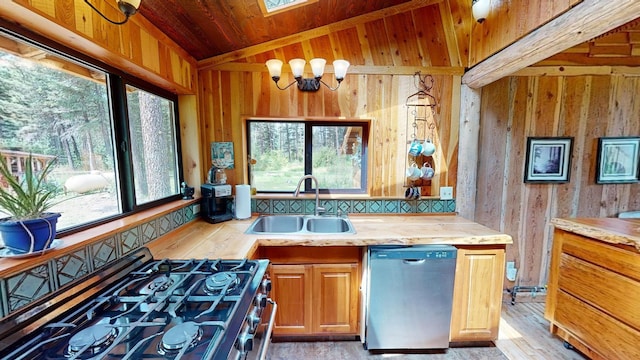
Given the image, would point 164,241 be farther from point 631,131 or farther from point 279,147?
point 631,131

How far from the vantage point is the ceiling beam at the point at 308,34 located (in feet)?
6.68

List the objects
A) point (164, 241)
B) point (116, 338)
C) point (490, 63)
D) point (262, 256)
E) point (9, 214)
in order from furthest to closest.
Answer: point (490, 63), point (262, 256), point (164, 241), point (9, 214), point (116, 338)

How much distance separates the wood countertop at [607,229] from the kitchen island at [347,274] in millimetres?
499

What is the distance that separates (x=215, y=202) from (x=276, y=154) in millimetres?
676

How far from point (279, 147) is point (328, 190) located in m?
0.61

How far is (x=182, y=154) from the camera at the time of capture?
6.70ft

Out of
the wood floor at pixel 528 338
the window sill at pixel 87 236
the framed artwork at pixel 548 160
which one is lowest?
the wood floor at pixel 528 338

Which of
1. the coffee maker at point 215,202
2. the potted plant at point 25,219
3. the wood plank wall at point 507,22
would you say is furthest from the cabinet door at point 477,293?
the potted plant at point 25,219

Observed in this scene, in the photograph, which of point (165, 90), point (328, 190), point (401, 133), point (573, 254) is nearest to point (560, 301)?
point (573, 254)

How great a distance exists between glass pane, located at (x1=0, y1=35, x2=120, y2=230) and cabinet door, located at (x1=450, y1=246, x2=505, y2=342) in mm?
2228

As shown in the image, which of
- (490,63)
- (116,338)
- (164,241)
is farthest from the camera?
(490,63)

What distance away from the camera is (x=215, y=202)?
2008mm

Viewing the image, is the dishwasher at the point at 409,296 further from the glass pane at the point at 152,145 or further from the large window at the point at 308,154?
the glass pane at the point at 152,145

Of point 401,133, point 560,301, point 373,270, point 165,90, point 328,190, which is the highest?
point 165,90
